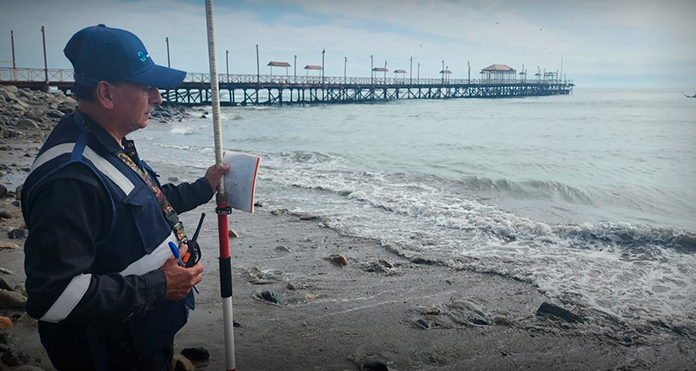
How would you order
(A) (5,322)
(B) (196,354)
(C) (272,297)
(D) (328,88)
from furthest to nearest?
(D) (328,88), (C) (272,297), (A) (5,322), (B) (196,354)

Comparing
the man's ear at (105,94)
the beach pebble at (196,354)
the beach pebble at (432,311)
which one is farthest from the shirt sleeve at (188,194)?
the beach pebble at (432,311)

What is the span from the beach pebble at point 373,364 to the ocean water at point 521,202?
249 centimetres

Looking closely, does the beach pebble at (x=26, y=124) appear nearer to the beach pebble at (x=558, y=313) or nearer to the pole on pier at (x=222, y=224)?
the pole on pier at (x=222, y=224)

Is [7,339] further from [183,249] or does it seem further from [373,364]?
[373,364]

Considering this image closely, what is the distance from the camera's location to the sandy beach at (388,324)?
3662mm

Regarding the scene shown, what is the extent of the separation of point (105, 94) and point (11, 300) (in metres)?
3.23

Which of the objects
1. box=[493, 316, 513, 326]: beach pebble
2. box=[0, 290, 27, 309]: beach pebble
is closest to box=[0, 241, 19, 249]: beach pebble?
box=[0, 290, 27, 309]: beach pebble

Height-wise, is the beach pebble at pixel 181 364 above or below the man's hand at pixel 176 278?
below

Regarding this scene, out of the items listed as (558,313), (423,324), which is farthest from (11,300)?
(558,313)

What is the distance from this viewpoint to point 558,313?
457 cm

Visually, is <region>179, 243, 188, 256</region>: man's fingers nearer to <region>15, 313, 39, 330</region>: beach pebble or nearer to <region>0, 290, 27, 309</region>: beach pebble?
<region>15, 313, 39, 330</region>: beach pebble

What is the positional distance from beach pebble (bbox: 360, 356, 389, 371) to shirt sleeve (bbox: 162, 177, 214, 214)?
1845mm

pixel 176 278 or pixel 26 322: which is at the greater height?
pixel 176 278

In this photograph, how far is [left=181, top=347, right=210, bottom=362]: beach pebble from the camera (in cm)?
345
